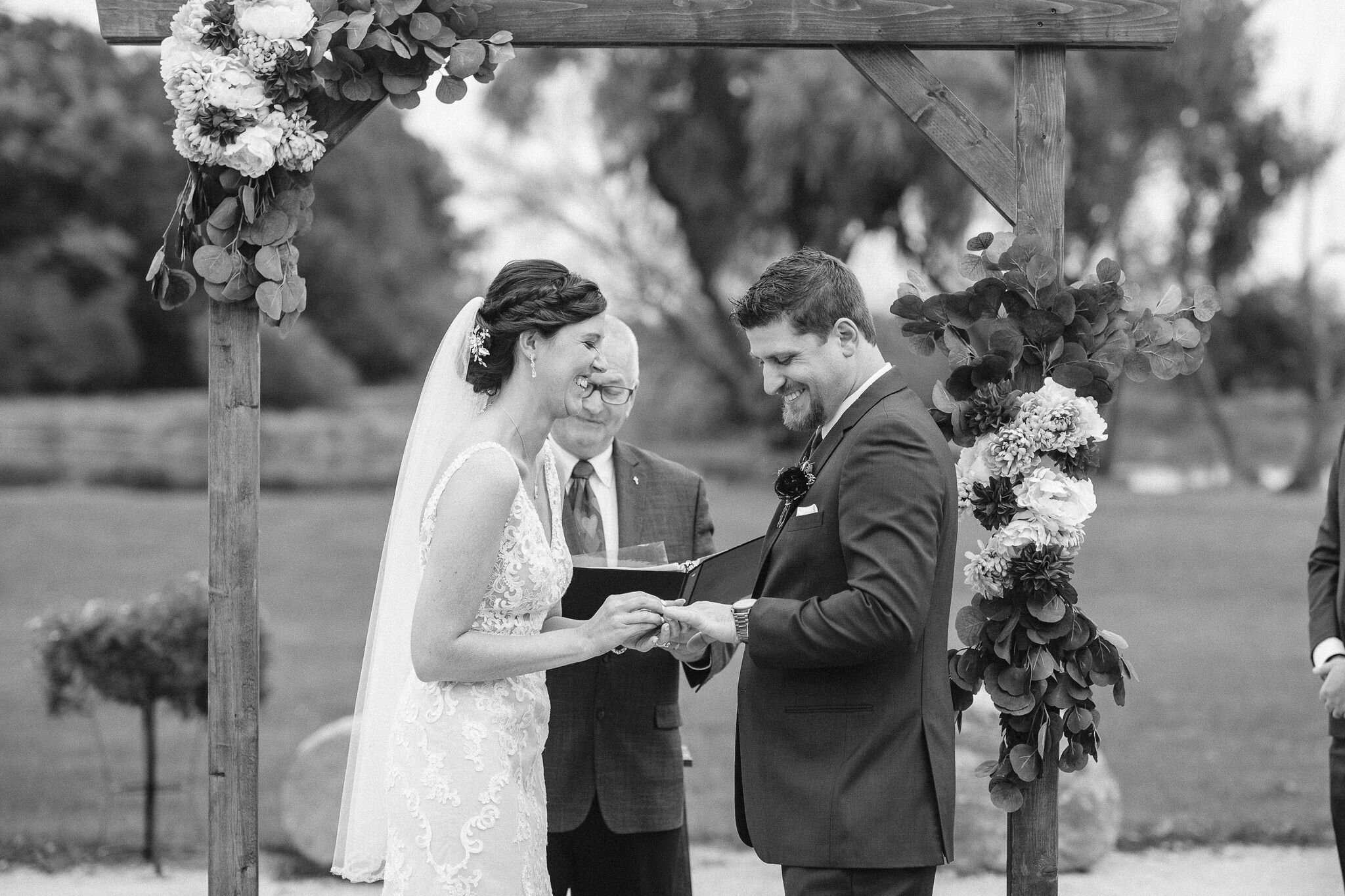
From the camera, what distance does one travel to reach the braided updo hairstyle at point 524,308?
317 centimetres

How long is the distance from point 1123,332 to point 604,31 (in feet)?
5.50

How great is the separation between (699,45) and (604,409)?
109cm

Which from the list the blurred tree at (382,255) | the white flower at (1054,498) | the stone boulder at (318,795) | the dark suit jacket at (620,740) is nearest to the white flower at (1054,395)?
the white flower at (1054,498)

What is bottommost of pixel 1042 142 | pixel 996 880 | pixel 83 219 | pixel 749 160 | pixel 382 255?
pixel 996 880

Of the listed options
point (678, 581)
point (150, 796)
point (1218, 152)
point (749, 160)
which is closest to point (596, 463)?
point (678, 581)

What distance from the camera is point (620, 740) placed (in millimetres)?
3770

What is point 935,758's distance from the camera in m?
2.96

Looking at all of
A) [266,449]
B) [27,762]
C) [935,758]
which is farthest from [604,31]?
[266,449]

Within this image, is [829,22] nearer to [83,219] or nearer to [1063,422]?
[1063,422]

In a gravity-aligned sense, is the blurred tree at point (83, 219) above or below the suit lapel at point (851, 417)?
above

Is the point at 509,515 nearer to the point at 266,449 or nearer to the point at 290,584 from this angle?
the point at 290,584

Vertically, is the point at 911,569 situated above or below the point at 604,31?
below

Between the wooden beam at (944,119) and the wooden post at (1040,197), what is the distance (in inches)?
1.9

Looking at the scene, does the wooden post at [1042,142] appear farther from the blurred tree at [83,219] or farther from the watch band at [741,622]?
the blurred tree at [83,219]
